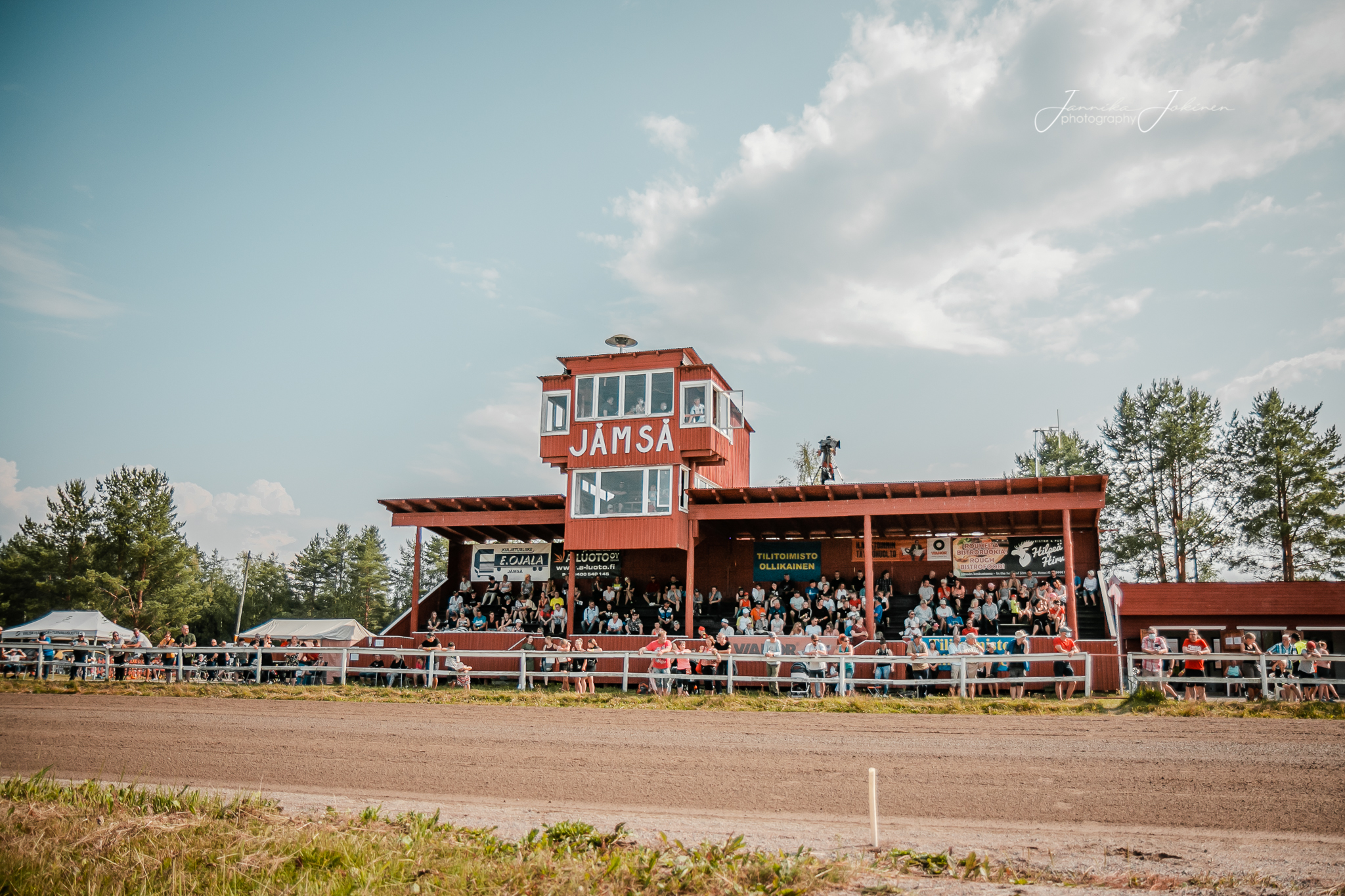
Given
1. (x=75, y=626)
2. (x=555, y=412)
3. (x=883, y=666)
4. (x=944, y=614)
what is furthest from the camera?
(x=75, y=626)

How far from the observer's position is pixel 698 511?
2423 cm

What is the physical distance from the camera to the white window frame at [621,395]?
24.5m

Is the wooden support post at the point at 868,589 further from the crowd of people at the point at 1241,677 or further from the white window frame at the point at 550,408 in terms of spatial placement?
the white window frame at the point at 550,408

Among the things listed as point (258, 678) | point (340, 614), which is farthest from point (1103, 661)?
point (340, 614)

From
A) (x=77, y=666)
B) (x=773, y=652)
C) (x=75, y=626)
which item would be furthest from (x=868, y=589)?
(x=75, y=626)

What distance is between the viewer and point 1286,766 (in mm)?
9125

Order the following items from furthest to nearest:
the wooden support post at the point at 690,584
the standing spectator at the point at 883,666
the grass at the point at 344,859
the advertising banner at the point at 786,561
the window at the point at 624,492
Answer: the advertising banner at the point at 786,561
the window at the point at 624,492
the wooden support post at the point at 690,584
the standing spectator at the point at 883,666
the grass at the point at 344,859

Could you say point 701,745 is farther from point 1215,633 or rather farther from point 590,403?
A: point 1215,633

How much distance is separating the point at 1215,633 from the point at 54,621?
138ft

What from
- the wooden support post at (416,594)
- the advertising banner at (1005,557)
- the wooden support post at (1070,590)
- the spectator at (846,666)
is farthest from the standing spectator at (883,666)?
the wooden support post at (416,594)

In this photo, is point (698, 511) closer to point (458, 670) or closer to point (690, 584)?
Answer: point (690, 584)

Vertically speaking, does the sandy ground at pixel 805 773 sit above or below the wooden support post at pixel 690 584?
below

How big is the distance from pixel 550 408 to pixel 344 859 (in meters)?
20.4

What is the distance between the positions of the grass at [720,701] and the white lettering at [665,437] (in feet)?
23.8
